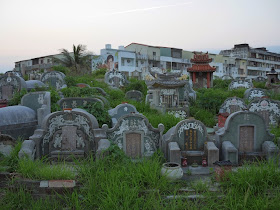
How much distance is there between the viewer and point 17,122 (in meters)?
11.4

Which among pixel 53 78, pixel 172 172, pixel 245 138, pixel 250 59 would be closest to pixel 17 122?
pixel 172 172

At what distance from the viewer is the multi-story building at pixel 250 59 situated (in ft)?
176

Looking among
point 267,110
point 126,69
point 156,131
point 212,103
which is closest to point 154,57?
point 126,69

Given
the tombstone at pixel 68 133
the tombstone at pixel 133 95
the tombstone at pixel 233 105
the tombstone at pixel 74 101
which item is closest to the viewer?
the tombstone at pixel 68 133

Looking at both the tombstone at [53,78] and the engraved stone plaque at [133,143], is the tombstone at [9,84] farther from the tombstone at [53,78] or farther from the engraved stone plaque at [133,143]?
the engraved stone plaque at [133,143]

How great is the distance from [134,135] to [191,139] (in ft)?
7.26

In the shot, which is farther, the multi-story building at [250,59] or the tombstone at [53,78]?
the multi-story building at [250,59]

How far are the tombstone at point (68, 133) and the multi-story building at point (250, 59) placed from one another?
48.6 meters

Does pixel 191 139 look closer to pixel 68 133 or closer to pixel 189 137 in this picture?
pixel 189 137

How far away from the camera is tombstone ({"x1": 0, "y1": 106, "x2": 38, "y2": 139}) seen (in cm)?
1102

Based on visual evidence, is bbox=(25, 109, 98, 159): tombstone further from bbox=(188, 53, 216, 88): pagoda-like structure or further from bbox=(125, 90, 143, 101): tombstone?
bbox=(188, 53, 216, 88): pagoda-like structure

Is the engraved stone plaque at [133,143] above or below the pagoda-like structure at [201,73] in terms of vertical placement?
below

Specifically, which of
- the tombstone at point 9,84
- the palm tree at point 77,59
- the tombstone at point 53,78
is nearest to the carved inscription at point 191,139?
the tombstone at point 9,84

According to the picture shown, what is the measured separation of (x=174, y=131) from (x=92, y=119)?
3.21 metres
